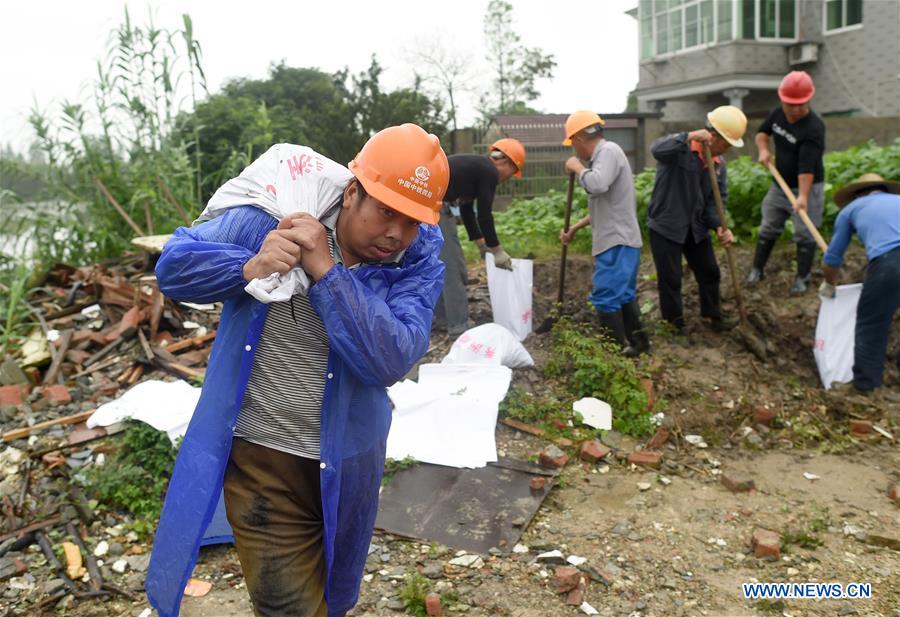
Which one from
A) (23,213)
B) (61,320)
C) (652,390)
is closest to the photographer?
(652,390)

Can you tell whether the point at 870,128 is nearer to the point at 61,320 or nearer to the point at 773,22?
the point at 773,22

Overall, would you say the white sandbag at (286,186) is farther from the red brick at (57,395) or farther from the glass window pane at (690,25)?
the glass window pane at (690,25)

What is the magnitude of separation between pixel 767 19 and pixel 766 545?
66.3 feet

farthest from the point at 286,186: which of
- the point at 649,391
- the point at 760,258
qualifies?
the point at 760,258

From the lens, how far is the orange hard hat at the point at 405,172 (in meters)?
1.90

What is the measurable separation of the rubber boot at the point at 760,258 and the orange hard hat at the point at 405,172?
591 cm

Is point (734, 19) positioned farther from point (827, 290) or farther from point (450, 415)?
point (450, 415)

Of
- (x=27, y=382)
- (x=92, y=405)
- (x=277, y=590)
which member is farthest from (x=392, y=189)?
(x=27, y=382)

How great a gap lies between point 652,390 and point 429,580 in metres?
Answer: 2.46

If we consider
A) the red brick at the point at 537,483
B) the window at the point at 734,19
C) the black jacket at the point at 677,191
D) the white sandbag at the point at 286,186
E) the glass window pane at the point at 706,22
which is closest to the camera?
the white sandbag at the point at 286,186

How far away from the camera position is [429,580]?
334 centimetres

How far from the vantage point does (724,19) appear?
19.7 meters

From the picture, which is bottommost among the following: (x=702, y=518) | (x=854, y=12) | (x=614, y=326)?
(x=702, y=518)

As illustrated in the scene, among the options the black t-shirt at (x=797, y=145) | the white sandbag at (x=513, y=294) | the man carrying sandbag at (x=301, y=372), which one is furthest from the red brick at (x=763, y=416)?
the man carrying sandbag at (x=301, y=372)
